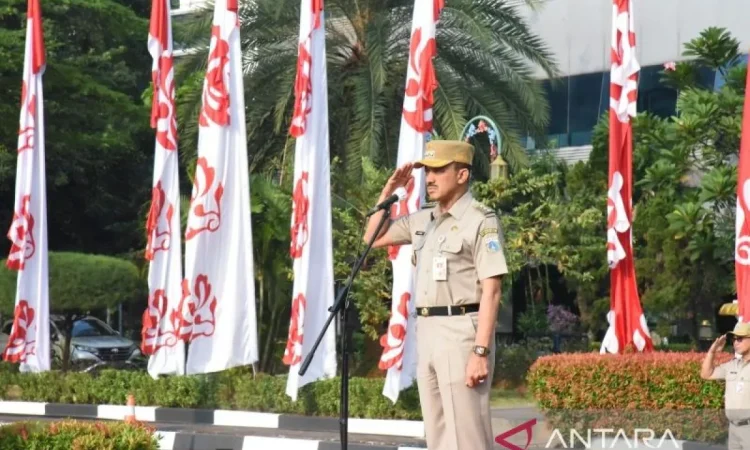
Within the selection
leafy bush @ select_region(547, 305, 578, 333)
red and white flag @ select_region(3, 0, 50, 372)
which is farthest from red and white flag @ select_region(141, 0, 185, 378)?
leafy bush @ select_region(547, 305, 578, 333)

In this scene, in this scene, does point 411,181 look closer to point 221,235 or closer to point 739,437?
point 221,235

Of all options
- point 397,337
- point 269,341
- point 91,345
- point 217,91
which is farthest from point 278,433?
point 91,345

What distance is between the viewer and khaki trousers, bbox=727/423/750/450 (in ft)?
31.8

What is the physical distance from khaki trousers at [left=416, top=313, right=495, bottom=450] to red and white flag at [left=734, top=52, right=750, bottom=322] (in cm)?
561

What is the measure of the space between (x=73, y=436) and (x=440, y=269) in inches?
135

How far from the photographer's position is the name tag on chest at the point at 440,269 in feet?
22.9

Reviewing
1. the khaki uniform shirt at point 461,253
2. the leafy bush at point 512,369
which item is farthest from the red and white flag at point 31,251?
the khaki uniform shirt at point 461,253

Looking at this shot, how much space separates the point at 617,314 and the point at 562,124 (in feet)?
54.0

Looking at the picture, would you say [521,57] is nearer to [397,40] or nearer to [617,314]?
[397,40]

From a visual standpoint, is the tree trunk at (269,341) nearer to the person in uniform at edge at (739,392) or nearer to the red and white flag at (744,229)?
the red and white flag at (744,229)

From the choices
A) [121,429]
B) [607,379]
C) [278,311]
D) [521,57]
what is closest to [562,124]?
[521,57]

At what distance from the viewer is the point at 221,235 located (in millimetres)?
15305

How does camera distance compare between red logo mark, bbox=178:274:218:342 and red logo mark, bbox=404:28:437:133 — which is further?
red logo mark, bbox=178:274:218:342

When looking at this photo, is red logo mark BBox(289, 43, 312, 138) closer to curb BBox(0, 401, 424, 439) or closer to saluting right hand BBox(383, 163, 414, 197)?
curb BBox(0, 401, 424, 439)
